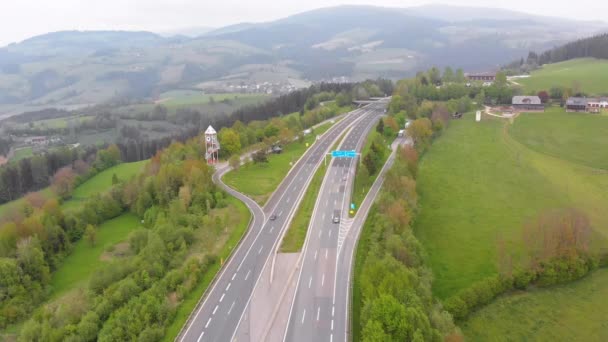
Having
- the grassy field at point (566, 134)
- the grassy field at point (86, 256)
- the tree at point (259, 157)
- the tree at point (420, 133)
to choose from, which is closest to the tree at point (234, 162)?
the tree at point (259, 157)

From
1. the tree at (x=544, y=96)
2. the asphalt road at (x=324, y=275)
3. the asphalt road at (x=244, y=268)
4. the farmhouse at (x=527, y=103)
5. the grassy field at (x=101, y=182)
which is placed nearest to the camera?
the asphalt road at (x=324, y=275)

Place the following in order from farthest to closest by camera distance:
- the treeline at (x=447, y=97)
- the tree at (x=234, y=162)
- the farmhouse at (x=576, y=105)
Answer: the treeline at (x=447, y=97)
the farmhouse at (x=576, y=105)
the tree at (x=234, y=162)

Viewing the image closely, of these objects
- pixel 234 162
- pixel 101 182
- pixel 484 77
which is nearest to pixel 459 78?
pixel 484 77

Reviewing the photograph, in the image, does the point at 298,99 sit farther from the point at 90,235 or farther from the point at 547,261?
the point at 547,261

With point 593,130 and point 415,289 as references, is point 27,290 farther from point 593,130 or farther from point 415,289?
point 593,130

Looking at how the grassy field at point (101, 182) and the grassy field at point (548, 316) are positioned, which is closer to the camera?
the grassy field at point (548, 316)

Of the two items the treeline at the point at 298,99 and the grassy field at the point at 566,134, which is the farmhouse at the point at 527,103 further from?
the treeline at the point at 298,99
